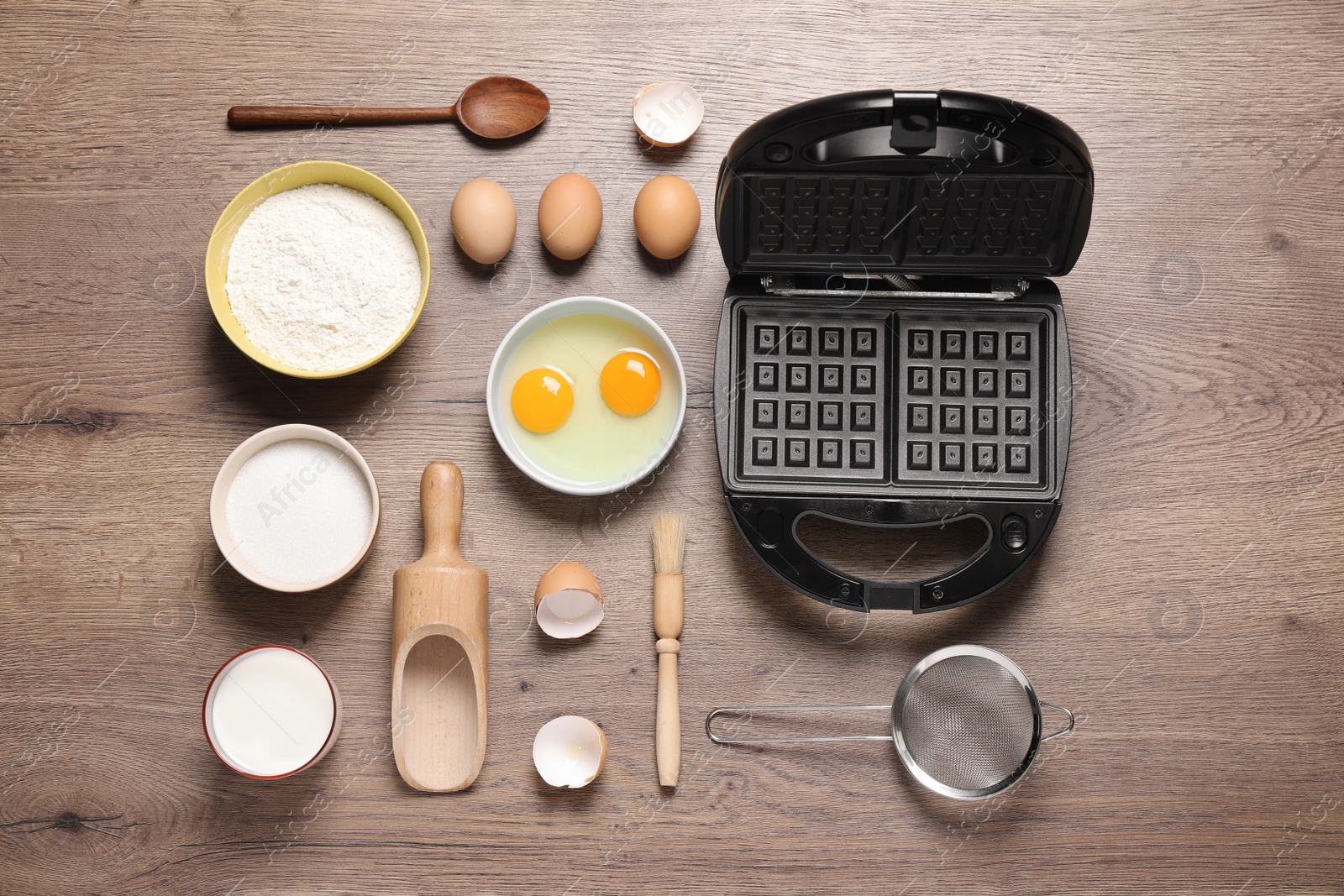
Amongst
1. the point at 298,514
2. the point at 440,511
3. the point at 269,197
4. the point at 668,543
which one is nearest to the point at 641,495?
the point at 668,543

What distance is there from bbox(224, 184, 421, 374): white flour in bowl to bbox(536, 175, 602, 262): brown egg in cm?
23

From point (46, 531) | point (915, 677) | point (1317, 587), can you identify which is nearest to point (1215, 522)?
point (1317, 587)

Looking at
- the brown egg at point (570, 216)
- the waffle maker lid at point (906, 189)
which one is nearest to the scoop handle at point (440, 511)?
the brown egg at point (570, 216)

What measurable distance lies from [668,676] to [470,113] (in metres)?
0.94

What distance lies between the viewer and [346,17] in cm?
142

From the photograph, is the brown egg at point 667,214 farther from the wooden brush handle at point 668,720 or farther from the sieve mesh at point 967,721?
the sieve mesh at point 967,721

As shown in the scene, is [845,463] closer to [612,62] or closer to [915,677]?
[915,677]

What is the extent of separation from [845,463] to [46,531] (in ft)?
4.09

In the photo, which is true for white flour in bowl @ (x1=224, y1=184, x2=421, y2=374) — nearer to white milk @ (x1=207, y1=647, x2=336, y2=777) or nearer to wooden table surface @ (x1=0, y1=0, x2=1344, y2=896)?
wooden table surface @ (x1=0, y1=0, x2=1344, y2=896)

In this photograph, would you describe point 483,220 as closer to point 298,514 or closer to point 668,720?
point 298,514

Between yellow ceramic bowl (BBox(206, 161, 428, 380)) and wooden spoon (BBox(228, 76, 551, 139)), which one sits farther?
wooden spoon (BBox(228, 76, 551, 139))

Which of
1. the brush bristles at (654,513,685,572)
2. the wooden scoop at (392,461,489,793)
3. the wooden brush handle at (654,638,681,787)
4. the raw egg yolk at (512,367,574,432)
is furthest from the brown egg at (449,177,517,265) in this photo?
the wooden brush handle at (654,638,681,787)

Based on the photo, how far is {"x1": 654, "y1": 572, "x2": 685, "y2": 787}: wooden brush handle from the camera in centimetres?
128

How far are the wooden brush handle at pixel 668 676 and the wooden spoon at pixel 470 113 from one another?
0.76 meters
